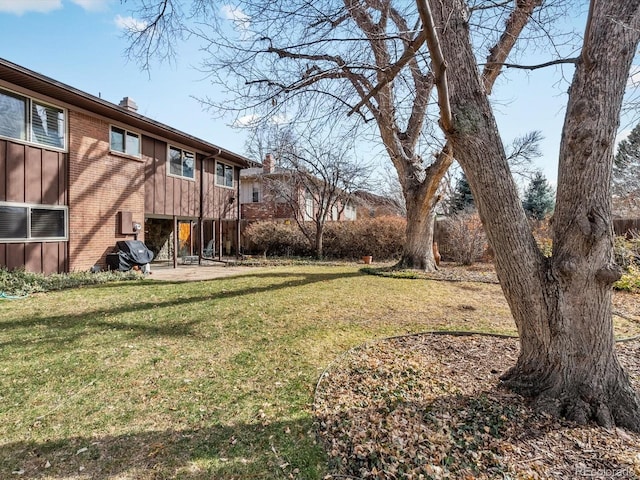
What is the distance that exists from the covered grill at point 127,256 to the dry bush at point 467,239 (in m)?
11.8

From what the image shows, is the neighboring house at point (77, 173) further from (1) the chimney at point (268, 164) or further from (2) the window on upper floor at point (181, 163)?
(1) the chimney at point (268, 164)

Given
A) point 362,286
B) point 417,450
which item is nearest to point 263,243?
point 362,286

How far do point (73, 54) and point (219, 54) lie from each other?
3.87m

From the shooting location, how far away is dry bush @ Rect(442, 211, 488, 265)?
43.8ft

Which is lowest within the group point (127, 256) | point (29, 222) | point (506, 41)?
point (127, 256)

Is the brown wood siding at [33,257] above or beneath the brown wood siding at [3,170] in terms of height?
beneath

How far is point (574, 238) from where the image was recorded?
255cm

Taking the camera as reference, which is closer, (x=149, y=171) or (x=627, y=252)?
(x=627, y=252)

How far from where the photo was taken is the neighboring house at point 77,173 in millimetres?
7727

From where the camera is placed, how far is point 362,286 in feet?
26.3

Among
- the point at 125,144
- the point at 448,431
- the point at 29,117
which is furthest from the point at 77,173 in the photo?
the point at 448,431

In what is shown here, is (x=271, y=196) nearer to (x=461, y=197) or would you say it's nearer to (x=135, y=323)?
(x=461, y=197)

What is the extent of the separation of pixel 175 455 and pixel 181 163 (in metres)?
12.2

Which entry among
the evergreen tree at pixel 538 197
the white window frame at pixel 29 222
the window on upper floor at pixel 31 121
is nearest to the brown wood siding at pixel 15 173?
the white window frame at pixel 29 222
